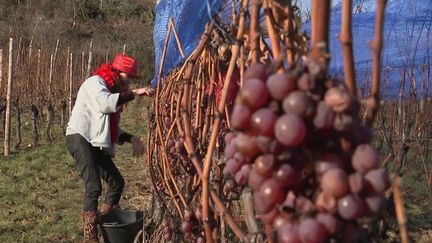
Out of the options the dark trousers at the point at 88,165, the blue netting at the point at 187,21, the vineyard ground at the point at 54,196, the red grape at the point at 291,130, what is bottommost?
the vineyard ground at the point at 54,196

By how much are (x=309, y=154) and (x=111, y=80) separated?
3633 millimetres

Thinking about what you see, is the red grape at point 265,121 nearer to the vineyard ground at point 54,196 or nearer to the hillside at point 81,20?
the vineyard ground at point 54,196

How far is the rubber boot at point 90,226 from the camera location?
13.8 feet

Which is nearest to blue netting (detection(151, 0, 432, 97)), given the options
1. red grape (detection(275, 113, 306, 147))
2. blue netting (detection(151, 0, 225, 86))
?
blue netting (detection(151, 0, 225, 86))

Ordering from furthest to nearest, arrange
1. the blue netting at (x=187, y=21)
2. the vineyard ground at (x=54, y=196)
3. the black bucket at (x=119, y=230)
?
the vineyard ground at (x=54, y=196)
the black bucket at (x=119, y=230)
the blue netting at (x=187, y=21)

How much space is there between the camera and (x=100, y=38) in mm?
28141

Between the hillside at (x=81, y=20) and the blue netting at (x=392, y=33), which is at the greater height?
the hillside at (x=81, y=20)

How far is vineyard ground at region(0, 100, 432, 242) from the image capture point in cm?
481

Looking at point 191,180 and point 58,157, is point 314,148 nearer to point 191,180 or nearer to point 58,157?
point 191,180

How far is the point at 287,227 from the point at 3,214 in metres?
4.98

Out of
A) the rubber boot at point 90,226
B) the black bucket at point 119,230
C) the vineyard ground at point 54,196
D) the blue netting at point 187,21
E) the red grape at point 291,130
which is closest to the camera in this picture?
the red grape at point 291,130

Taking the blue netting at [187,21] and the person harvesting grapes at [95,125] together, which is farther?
the person harvesting grapes at [95,125]

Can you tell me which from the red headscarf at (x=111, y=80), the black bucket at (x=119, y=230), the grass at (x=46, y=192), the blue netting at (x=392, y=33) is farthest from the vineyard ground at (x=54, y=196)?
the blue netting at (x=392, y=33)

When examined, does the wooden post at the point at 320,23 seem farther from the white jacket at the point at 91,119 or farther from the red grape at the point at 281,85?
the white jacket at the point at 91,119
